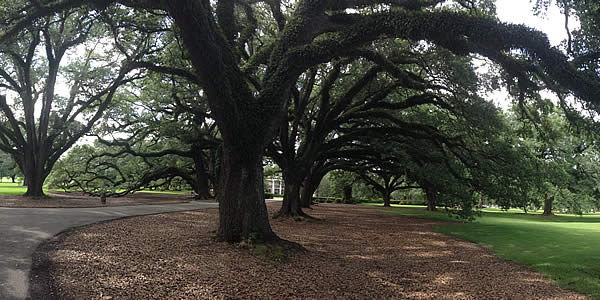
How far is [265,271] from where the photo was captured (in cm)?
620

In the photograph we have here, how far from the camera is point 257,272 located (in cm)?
607

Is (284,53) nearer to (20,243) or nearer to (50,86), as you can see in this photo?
(20,243)

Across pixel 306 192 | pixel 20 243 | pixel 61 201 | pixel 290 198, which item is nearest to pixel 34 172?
pixel 61 201

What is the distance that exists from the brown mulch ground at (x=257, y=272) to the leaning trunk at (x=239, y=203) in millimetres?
452

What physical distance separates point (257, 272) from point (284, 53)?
4906mm

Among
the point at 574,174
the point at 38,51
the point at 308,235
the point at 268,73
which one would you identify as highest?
the point at 38,51

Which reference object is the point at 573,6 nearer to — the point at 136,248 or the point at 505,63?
the point at 505,63

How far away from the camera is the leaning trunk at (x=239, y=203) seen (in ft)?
26.1

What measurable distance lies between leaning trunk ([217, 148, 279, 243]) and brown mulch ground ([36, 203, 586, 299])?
0.45 meters

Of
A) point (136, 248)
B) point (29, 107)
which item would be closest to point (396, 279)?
point (136, 248)

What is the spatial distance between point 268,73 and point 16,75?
924 inches

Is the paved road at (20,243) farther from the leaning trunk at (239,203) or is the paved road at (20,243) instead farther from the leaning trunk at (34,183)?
the leaning trunk at (34,183)

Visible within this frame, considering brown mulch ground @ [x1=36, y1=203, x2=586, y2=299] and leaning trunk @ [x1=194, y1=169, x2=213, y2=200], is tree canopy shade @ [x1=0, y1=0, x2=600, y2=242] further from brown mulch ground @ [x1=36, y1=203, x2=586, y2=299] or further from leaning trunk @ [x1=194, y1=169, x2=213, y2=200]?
leaning trunk @ [x1=194, y1=169, x2=213, y2=200]

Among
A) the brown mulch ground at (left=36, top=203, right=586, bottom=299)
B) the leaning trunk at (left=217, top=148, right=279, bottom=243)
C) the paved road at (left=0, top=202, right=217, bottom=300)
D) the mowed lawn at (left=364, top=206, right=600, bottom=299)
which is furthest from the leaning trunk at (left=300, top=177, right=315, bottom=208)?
the leaning trunk at (left=217, top=148, right=279, bottom=243)
